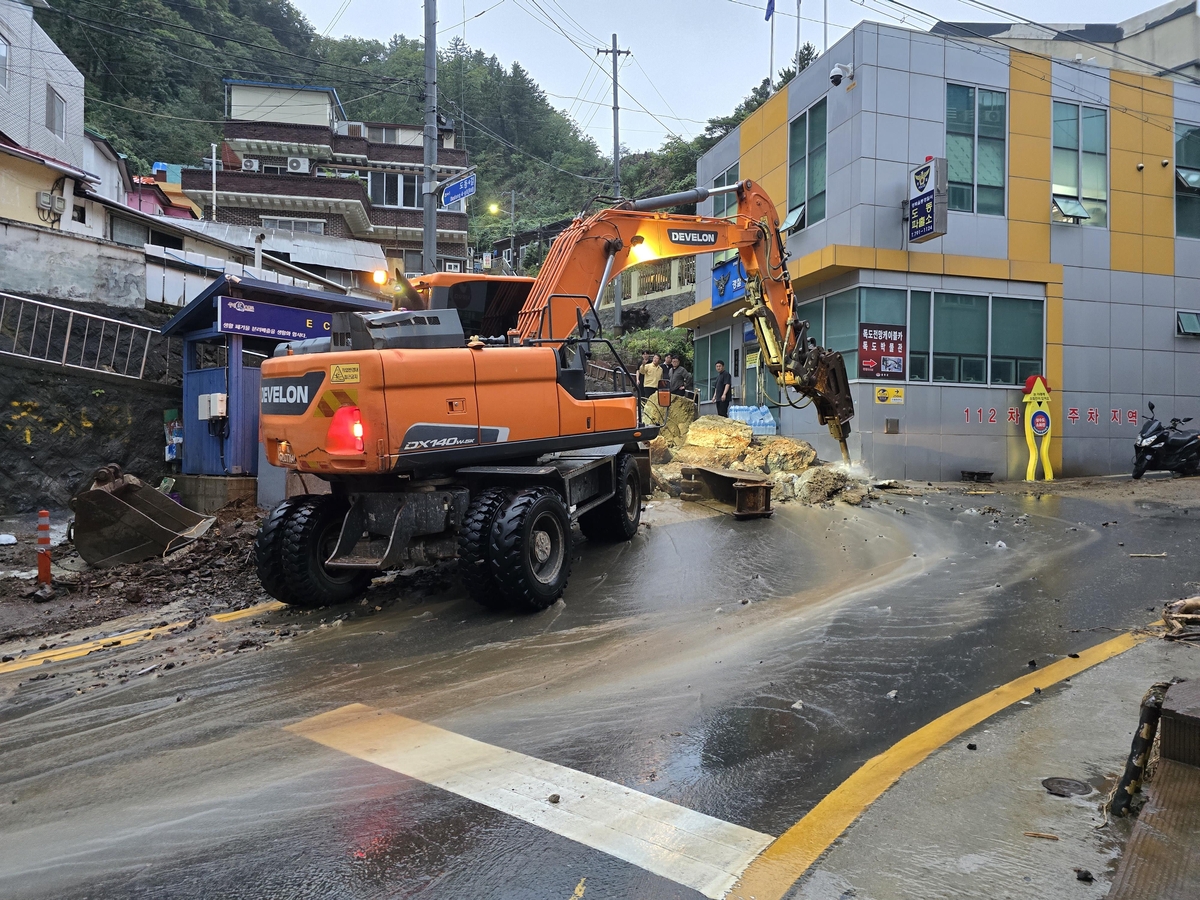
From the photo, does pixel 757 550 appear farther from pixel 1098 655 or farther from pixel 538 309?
pixel 1098 655

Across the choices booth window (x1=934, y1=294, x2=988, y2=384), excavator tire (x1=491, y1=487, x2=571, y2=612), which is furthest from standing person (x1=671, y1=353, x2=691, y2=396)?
excavator tire (x1=491, y1=487, x2=571, y2=612)

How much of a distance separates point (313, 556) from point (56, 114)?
29654 millimetres

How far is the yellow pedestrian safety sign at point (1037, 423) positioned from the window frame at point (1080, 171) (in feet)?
12.6

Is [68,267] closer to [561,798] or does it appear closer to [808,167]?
[808,167]

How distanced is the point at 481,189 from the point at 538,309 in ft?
187

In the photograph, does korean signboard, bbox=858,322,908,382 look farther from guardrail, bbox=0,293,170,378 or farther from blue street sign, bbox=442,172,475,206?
guardrail, bbox=0,293,170,378

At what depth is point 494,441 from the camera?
6734 mm

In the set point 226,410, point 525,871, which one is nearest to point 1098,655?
point 525,871

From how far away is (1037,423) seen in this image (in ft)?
58.4

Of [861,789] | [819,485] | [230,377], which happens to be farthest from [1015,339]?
[861,789]

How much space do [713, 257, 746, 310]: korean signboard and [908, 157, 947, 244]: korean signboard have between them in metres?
4.44

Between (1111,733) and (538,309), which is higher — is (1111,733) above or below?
below

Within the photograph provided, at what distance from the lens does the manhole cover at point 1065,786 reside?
3.23 m

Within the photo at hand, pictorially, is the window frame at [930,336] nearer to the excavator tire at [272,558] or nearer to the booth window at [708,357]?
the booth window at [708,357]
